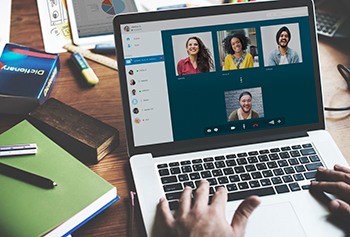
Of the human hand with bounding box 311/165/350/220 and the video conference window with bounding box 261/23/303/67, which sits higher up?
the video conference window with bounding box 261/23/303/67

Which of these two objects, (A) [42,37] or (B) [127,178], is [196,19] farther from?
(A) [42,37]

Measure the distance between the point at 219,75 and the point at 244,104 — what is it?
10cm

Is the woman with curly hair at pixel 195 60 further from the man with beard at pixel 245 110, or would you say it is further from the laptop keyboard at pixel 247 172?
the laptop keyboard at pixel 247 172

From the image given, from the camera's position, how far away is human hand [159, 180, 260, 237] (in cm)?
56

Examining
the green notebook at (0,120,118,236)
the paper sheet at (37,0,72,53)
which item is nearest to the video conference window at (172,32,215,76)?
the green notebook at (0,120,118,236)

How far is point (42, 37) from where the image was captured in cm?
118

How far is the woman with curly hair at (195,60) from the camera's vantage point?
76 centimetres

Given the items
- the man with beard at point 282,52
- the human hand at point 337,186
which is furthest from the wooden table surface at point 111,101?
the man with beard at point 282,52

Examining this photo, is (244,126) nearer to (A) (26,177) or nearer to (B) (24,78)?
(A) (26,177)

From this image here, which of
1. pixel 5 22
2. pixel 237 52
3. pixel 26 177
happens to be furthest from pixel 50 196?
pixel 5 22

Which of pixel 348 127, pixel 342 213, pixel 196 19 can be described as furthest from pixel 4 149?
pixel 348 127

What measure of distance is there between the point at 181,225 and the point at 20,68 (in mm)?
673

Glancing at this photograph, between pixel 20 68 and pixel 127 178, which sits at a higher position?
pixel 20 68

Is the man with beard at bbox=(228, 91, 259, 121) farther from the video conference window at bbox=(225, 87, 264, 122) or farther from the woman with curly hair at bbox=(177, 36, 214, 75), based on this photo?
the woman with curly hair at bbox=(177, 36, 214, 75)
